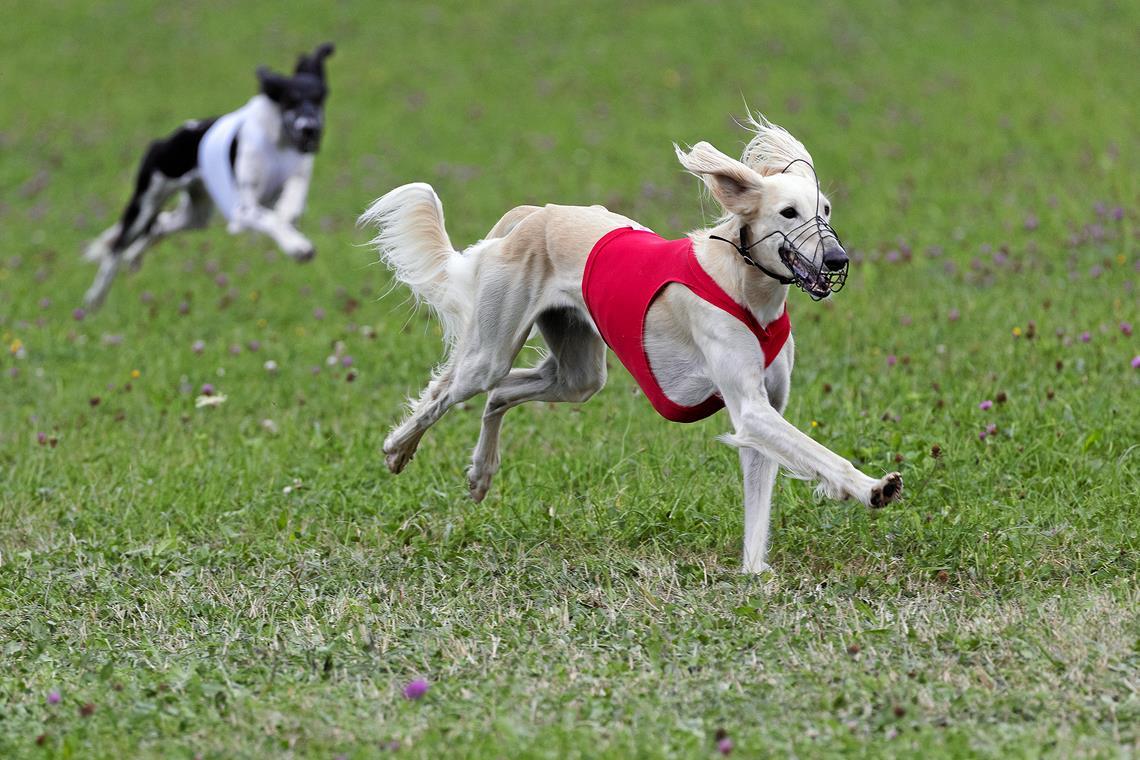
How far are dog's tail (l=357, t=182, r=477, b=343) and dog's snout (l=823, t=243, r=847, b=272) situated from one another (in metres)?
1.82

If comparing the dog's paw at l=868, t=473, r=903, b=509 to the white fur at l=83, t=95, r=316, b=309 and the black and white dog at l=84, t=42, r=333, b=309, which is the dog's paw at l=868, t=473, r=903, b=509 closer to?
the white fur at l=83, t=95, r=316, b=309

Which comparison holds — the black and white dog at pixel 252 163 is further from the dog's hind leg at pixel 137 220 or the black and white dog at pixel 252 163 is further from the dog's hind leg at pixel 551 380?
the dog's hind leg at pixel 551 380

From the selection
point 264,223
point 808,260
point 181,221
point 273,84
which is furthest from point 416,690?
point 181,221

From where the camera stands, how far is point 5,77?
60.2 ft

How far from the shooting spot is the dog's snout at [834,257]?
3836 millimetres

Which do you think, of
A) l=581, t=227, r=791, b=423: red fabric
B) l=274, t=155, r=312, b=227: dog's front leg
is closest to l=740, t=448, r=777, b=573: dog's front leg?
l=581, t=227, r=791, b=423: red fabric

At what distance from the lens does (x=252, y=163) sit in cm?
890

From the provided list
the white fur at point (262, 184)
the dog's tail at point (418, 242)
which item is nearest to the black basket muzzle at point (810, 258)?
the dog's tail at point (418, 242)

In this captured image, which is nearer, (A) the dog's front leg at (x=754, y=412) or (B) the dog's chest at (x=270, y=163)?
(A) the dog's front leg at (x=754, y=412)

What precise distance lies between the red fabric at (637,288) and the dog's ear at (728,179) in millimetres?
258

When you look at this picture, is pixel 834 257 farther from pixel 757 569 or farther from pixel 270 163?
pixel 270 163

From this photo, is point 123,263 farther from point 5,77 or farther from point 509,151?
point 5,77

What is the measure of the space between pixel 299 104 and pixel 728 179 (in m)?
5.30

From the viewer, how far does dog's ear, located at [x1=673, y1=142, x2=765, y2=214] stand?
4.10 m
